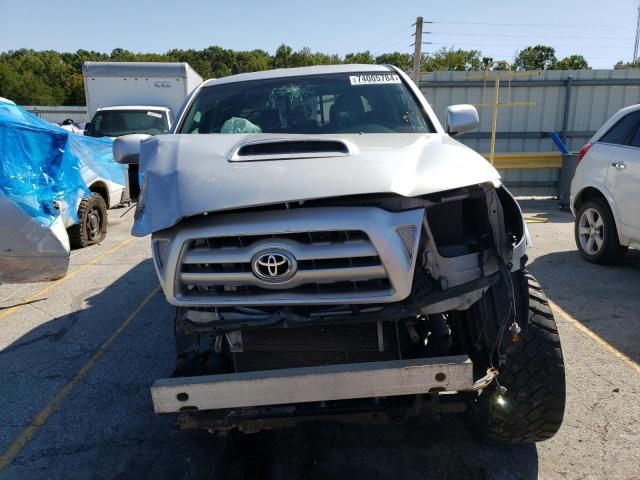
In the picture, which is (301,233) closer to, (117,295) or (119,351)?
(119,351)

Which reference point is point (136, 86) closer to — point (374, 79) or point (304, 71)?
point (304, 71)

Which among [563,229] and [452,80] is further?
[452,80]

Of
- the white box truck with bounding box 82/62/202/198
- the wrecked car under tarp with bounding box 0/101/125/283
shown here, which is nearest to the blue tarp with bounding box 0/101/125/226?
the wrecked car under tarp with bounding box 0/101/125/283

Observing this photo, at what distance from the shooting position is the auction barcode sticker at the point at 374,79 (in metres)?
3.89

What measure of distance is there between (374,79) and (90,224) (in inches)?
224

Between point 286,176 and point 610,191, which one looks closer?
point 286,176

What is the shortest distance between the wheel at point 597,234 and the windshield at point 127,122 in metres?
8.42

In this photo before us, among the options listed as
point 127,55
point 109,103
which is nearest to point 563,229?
point 109,103

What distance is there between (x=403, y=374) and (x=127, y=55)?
78855 mm

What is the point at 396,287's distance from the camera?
2.18m

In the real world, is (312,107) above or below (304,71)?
below

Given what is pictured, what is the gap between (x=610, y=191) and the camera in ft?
19.1

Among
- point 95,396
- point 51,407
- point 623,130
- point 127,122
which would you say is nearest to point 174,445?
point 95,396

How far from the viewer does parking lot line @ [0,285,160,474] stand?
2926mm
